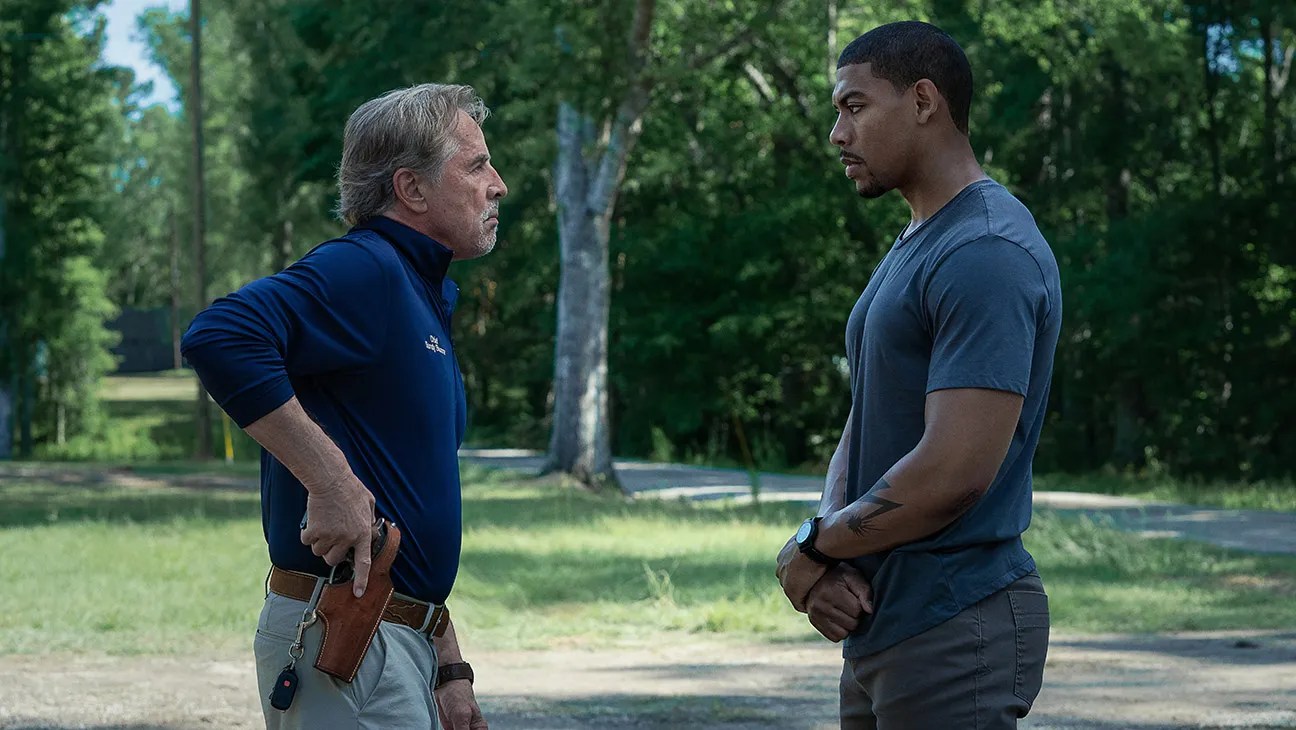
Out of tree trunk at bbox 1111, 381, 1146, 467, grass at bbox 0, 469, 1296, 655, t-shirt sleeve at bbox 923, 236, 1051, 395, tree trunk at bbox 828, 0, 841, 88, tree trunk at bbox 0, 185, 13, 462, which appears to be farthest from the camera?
tree trunk at bbox 0, 185, 13, 462

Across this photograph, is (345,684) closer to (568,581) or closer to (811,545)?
(811,545)

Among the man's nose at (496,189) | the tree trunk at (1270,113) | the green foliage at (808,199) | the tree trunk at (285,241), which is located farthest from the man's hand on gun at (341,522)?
the tree trunk at (285,241)

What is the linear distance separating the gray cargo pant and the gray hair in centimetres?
132

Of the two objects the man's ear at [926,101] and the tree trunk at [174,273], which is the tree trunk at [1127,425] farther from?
the tree trunk at [174,273]

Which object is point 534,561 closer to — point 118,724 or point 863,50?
point 118,724

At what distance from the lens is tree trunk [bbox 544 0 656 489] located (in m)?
23.5

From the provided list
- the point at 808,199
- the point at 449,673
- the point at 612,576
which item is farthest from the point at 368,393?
the point at 808,199

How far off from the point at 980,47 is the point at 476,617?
20912 millimetres

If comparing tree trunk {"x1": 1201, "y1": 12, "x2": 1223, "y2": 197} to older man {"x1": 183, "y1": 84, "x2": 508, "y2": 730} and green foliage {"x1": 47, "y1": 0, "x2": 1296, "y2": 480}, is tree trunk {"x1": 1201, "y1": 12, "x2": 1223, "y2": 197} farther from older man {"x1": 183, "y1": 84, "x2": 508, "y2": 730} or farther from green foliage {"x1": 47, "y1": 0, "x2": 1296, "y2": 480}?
older man {"x1": 183, "y1": 84, "x2": 508, "y2": 730}

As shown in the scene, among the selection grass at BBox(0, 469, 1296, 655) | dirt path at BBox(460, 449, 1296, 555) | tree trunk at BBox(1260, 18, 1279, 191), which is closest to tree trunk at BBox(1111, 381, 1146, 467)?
tree trunk at BBox(1260, 18, 1279, 191)

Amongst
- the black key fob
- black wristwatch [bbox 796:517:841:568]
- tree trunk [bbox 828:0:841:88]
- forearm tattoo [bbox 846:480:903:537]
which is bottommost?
→ the black key fob

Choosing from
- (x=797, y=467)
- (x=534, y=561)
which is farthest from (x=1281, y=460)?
(x=534, y=561)

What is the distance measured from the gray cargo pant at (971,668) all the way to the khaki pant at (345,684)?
89cm

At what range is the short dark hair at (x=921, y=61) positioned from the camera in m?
3.19
